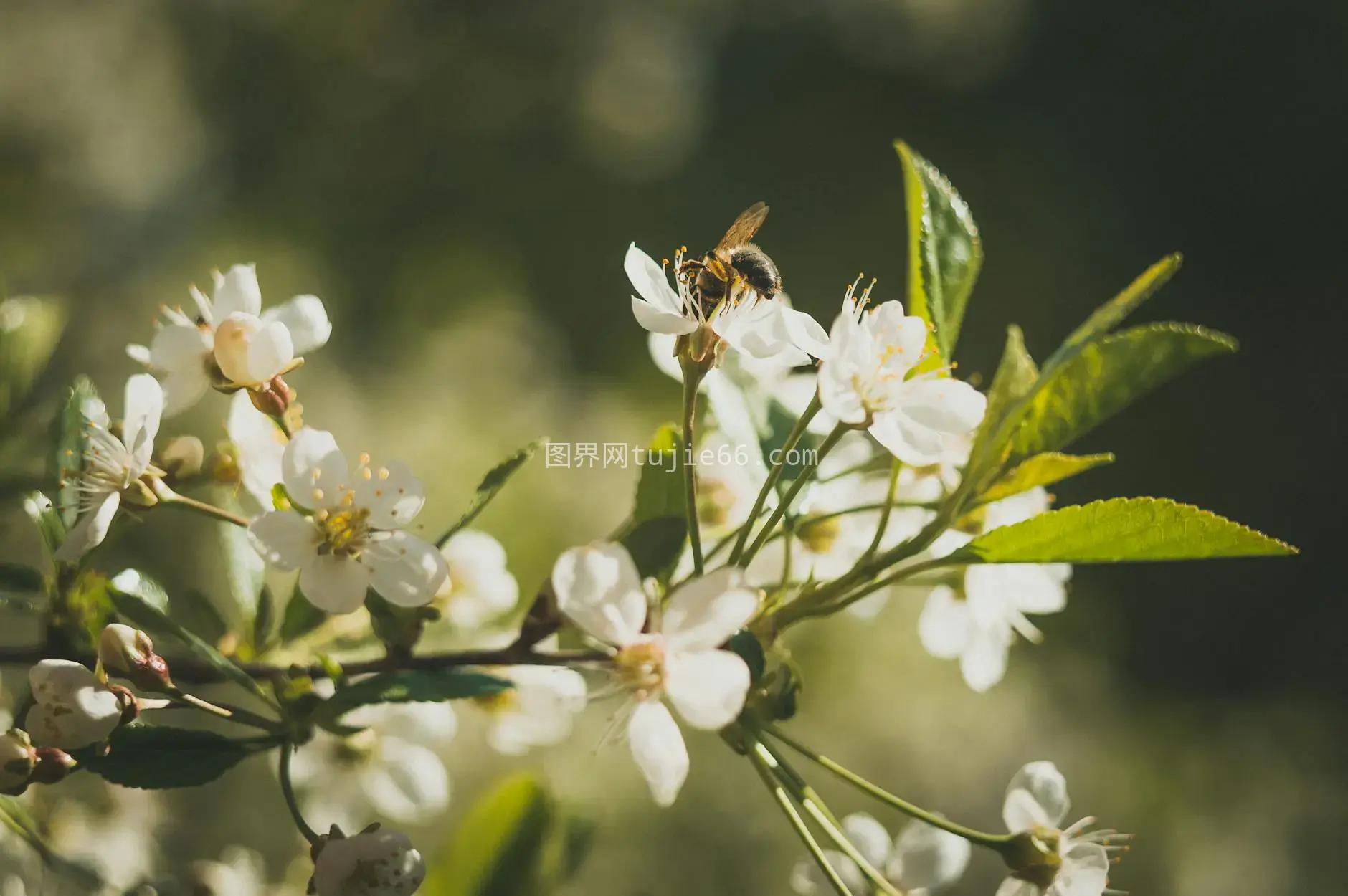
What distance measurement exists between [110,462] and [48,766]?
147 mm

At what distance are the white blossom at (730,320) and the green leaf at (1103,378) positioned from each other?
0.38ft

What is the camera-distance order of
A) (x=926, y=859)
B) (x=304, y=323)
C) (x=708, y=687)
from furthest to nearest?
(x=926, y=859)
(x=304, y=323)
(x=708, y=687)

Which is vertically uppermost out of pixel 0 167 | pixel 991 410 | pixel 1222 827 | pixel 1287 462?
pixel 991 410

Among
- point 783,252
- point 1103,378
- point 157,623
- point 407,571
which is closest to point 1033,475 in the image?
point 1103,378

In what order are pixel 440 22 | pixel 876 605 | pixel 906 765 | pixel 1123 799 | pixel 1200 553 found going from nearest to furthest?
pixel 1200 553
pixel 876 605
pixel 906 765
pixel 1123 799
pixel 440 22

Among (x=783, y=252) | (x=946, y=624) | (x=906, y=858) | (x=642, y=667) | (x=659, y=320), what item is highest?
(x=659, y=320)

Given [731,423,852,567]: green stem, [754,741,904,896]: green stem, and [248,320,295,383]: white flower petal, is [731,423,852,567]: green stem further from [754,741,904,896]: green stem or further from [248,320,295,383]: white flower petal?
[248,320,295,383]: white flower petal

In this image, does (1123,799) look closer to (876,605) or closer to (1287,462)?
(1287,462)

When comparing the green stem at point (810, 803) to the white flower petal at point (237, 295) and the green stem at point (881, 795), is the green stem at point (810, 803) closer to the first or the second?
the green stem at point (881, 795)

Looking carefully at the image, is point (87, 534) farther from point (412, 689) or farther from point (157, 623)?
point (412, 689)

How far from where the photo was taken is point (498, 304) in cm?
213

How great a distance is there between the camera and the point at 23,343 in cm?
61

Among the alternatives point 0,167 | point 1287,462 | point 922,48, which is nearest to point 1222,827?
point 1287,462

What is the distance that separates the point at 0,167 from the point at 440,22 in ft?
3.56
